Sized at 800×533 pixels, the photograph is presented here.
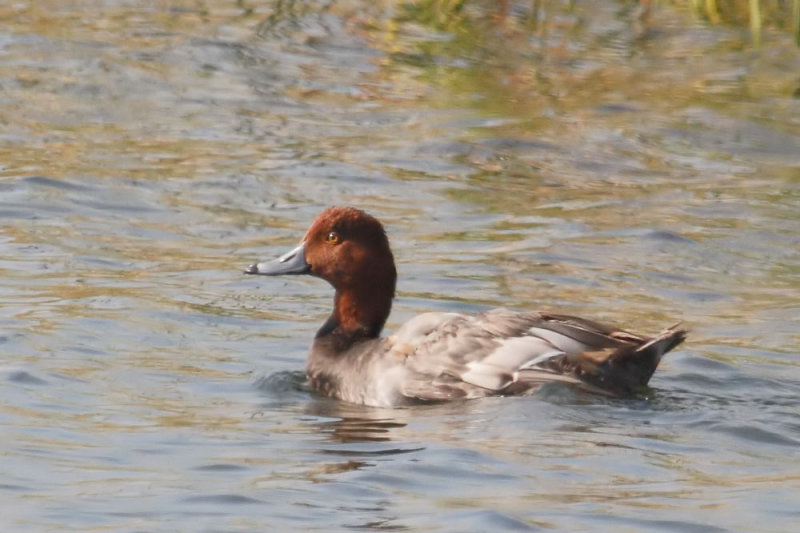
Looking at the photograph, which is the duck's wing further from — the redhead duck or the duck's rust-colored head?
the duck's rust-colored head

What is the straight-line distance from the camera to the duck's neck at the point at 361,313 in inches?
363

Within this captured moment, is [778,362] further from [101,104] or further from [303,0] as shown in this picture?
[303,0]

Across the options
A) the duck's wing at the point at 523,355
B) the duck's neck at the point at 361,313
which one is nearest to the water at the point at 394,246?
the duck's wing at the point at 523,355

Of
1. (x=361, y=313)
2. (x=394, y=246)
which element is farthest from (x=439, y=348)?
(x=394, y=246)

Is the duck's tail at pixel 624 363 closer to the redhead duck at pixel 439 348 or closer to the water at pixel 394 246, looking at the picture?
the redhead duck at pixel 439 348

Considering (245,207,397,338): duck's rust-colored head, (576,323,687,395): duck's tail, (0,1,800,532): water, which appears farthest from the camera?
(245,207,397,338): duck's rust-colored head

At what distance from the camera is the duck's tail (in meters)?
8.34

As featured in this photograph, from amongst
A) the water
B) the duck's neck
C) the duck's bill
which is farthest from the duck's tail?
the duck's bill

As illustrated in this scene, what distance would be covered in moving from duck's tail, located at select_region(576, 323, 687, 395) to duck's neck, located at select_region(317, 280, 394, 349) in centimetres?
126

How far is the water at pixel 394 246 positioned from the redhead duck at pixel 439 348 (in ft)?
0.48

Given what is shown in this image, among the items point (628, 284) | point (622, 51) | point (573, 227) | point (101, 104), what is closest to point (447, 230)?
point (573, 227)

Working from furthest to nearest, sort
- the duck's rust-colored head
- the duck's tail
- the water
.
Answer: the duck's rust-colored head < the duck's tail < the water

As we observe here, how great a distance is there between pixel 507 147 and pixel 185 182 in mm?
2560

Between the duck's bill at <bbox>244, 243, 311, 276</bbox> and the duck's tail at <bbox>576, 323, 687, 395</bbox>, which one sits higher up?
the duck's bill at <bbox>244, 243, 311, 276</bbox>
